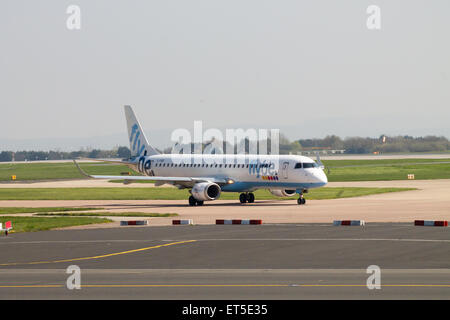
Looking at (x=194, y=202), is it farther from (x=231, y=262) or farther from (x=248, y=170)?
(x=231, y=262)

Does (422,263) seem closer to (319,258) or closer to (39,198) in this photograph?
(319,258)

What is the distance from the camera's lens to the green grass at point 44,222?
152 ft

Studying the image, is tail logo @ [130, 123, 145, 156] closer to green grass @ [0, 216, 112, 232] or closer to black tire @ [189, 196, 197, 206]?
black tire @ [189, 196, 197, 206]

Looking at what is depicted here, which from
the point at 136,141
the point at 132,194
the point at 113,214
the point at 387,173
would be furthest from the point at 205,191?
the point at 387,173

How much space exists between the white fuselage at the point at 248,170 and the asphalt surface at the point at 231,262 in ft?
64.4

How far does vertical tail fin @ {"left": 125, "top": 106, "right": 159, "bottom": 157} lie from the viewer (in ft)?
260

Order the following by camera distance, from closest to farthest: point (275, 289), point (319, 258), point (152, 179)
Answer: point (275, 289) → point (319, 258) → point (152, 179)

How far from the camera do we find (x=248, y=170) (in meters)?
67.6

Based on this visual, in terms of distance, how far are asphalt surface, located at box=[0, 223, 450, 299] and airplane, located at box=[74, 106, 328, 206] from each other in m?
19.9

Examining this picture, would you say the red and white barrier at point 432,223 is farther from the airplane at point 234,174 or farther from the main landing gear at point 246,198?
the main landing gear at point 246,198

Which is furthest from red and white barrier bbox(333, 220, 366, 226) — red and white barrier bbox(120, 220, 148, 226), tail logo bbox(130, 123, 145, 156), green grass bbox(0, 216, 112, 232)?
tail logo bbox(130, 123, 145, 156)
